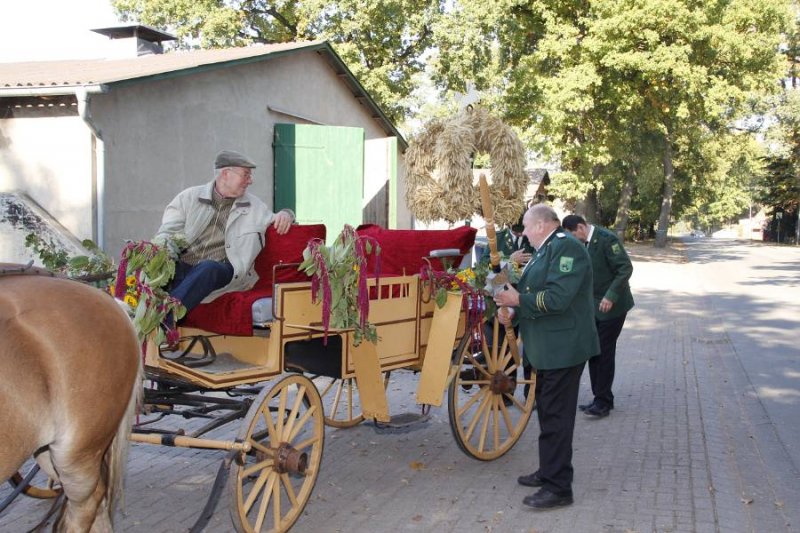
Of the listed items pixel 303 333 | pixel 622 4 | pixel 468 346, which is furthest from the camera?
pixel 622 4

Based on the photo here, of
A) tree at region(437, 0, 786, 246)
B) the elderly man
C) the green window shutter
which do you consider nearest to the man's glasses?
the elderly man

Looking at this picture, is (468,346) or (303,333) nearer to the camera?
(303,333)

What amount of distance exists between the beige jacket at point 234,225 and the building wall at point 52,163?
5.74 metres

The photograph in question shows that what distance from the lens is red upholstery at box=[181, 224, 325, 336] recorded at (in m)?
4.82

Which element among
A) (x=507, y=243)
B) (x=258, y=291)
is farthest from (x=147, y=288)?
(x=507, y=243)

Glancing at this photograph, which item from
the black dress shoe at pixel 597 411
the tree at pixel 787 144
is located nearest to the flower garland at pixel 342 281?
the black dress shoe at pixel 597 411

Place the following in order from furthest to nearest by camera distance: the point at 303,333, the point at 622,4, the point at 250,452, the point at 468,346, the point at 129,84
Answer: the point at 622,4, the point at 129,84, the point at 468,346, the point at 303,333, the point at 250,452

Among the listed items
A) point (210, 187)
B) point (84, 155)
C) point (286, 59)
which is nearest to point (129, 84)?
point (84, 155)

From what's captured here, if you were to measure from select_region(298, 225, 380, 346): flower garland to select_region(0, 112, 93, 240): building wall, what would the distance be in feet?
21.7

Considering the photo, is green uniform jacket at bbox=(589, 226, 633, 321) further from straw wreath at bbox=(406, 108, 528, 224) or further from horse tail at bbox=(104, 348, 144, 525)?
horse tail at bbox=(104, 348, 144, 525)

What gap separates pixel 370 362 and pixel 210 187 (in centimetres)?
162

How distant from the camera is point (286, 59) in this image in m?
14.7

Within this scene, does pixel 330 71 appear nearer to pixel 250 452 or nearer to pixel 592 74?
pixel 592 74

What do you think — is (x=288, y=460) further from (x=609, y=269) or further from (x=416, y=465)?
(x=609, y=269)
